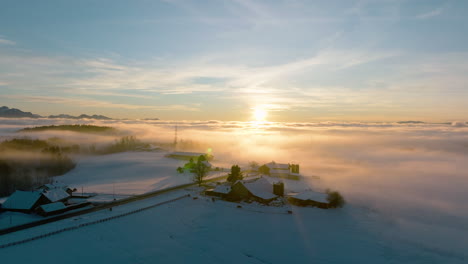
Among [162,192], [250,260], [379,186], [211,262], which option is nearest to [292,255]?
[250,260]

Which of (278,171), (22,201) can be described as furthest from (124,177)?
(278,171)

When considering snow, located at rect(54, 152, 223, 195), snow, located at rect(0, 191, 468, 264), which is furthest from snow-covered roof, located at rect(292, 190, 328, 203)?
snow, located at rect(54, 152, 223, 195)

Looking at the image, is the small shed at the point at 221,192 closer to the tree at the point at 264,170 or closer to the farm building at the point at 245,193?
the farm building at the point at 245,193

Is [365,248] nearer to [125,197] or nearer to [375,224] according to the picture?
[375,224]

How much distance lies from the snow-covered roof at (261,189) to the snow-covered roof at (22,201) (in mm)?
47910

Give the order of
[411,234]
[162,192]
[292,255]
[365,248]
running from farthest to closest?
[162,192]
[411,234]
[365,248]
[292,255]

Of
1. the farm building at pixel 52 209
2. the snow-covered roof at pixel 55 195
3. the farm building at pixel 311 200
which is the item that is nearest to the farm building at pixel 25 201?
the snow-covered roof at pixel 55 195

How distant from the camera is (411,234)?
143 feet

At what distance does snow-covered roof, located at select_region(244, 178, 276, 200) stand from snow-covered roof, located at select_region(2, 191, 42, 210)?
47910 millimetres

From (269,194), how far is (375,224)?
24737mm

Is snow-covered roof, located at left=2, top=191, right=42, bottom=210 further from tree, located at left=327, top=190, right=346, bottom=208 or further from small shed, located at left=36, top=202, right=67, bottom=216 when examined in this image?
tree, located at left=327, top=190, right=346, bottom=208

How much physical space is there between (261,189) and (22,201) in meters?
54.7

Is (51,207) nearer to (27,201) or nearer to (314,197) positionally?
(27,201)

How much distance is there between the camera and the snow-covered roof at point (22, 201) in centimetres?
5169
